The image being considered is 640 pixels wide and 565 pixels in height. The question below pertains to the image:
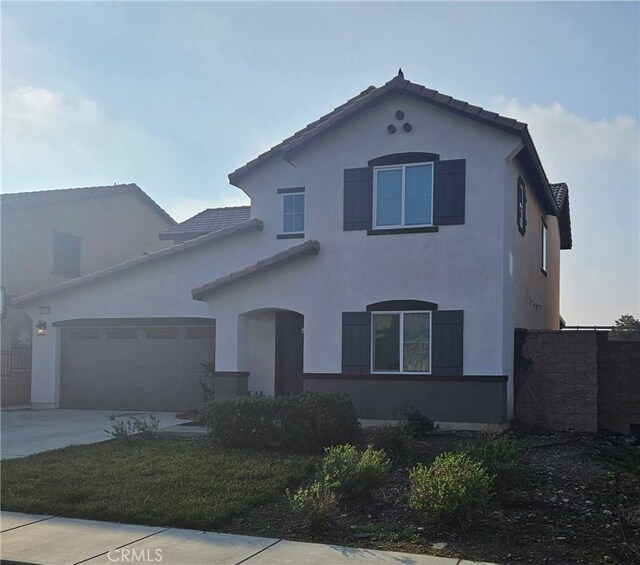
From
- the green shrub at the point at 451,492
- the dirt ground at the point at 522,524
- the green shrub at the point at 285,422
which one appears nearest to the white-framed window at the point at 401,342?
the green shrub at the point at 285,422

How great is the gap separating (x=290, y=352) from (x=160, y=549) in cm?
1048

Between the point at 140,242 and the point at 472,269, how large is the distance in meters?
18.5

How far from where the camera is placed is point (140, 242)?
96.4 ft

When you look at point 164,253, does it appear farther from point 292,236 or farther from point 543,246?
point 543,246

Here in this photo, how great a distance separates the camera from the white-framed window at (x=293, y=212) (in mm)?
18469

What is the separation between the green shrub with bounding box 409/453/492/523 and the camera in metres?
7.26

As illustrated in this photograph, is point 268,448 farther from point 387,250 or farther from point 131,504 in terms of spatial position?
point 387,250

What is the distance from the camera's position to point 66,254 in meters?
25.5

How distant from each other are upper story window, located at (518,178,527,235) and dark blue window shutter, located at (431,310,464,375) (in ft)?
10.5

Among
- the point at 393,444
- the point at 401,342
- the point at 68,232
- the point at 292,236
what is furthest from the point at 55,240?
the point at 393,444

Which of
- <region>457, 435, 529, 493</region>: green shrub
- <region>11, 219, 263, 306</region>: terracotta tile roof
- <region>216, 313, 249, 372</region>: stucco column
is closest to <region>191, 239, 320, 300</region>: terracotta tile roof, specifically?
<region>216, 313, 249, 372</region>: stucco column

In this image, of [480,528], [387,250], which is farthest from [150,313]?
[480,528]

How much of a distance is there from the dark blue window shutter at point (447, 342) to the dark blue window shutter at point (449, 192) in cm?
191

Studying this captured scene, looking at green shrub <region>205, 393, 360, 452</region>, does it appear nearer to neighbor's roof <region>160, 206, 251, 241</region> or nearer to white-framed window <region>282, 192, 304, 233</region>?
white-framed window <region>282, 192, 304, 233</region>
